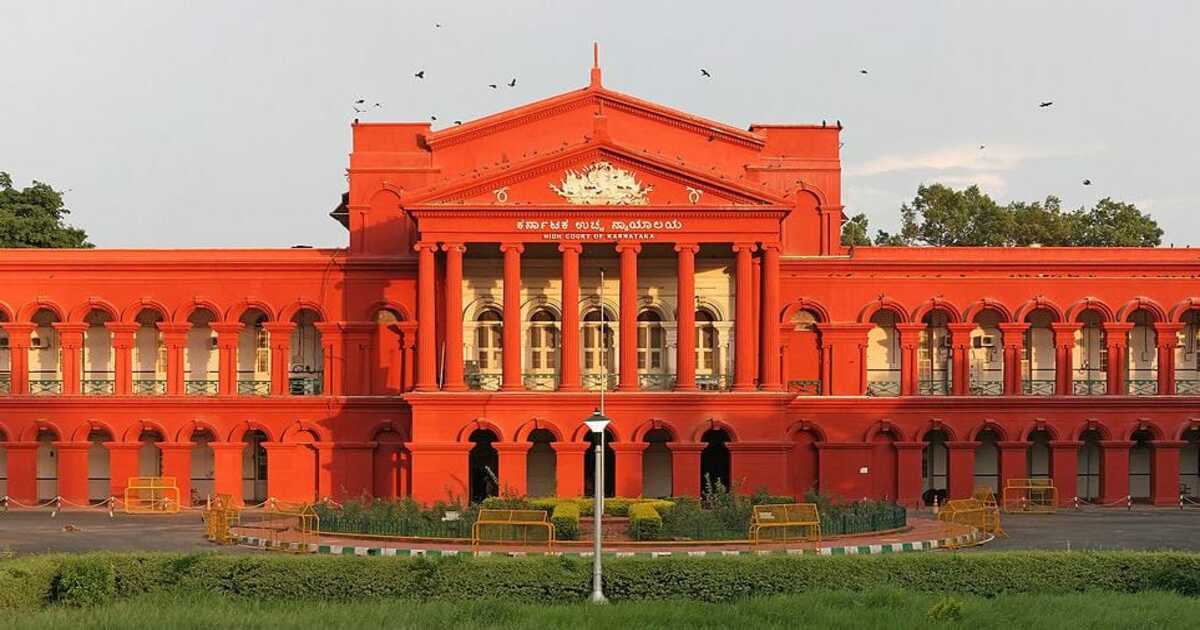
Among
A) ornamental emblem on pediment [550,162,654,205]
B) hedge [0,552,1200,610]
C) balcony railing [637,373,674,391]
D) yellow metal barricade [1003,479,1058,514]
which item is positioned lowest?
yellow metal barricade [1003,479,1058,514]

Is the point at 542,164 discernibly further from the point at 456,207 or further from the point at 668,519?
the point at 668,519

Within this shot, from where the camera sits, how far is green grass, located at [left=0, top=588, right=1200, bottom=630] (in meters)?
25.8

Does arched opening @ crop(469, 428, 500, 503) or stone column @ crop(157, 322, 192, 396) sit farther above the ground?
stone column @ crop(157, 322, 192, 396)

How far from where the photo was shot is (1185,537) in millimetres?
44250

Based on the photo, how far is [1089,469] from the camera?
58.2 metres

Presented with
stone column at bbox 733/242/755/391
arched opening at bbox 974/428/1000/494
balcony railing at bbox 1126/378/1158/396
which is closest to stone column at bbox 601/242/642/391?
stone column at bbox 733/242/755/391

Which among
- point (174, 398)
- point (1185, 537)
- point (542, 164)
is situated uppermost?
point (542, 164)

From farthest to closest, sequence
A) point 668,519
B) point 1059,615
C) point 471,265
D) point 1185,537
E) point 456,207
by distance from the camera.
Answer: point 471,265 < point 456,207 < point 1185,537 < point 668,519 < point 1059,615

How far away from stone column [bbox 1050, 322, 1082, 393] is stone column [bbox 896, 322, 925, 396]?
4661mm

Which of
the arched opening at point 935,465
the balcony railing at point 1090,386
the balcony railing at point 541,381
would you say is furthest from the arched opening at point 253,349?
the balcony railing at point 1090,386

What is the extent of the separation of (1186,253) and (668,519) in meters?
26.3

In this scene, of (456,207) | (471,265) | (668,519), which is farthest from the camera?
(471,265)

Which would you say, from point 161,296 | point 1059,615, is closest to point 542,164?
point 161,296

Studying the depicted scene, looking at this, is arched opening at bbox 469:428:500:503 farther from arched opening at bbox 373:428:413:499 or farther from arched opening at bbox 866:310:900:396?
arched opening at bbox 866:310:900:396
